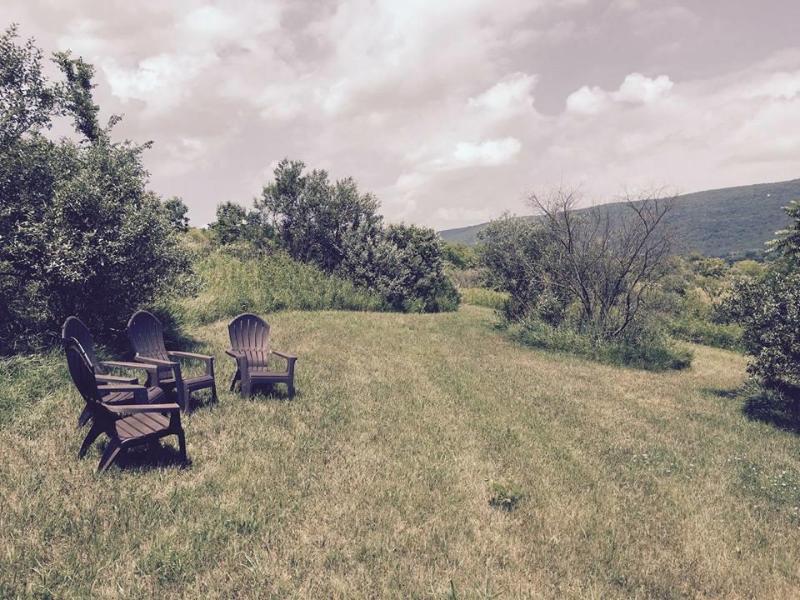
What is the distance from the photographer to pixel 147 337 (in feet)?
23.6

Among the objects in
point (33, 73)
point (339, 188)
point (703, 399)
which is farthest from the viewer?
point (339, 188)

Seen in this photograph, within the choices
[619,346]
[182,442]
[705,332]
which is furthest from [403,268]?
[182,442]

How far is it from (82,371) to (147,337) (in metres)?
2.79

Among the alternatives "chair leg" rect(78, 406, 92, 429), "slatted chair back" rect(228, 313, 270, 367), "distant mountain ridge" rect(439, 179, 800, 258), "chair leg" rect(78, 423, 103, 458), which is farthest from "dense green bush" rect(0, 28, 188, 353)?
"distant mountain ridge" rect(439, 179, 800, 258)

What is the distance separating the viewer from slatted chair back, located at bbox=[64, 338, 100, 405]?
14.6 feet

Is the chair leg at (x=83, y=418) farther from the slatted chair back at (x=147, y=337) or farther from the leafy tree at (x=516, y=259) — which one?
the leafy tree at (x=516, y=259)

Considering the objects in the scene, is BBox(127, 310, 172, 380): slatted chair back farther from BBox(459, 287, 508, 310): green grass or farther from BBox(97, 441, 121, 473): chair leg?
BBox(459, 287, 508, 310): green grass

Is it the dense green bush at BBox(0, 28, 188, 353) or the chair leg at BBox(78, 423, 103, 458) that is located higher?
the dense green bush at BBox(0, 28, 188, 353)

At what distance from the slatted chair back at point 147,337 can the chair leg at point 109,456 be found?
2268mm

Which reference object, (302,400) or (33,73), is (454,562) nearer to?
(302,400)

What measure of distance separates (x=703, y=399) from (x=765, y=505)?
19.6 feet

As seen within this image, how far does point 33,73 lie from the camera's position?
8570mm

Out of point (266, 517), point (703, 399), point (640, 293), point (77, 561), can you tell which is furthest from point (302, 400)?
point (640, 293)

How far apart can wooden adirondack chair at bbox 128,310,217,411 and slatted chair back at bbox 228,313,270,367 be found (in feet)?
4.04
